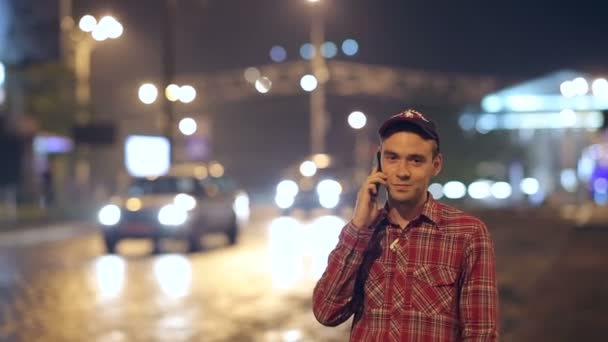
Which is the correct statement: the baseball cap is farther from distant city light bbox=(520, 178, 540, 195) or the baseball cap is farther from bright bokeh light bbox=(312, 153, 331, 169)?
distant city light bbox=(520, 178, 540, 195)

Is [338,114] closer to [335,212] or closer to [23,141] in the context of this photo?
[23,141]

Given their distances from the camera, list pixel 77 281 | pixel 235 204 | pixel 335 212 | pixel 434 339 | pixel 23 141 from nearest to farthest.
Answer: pixel 434 339 < pixel 77 281 < pixel 235 204 < pixel 335 212 < pixel 23 141

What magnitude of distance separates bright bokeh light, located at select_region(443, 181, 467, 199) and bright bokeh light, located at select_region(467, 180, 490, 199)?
0.40 m

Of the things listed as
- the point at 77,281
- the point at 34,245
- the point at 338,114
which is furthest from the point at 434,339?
the point at 338,114

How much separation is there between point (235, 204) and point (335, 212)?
9.60 metres

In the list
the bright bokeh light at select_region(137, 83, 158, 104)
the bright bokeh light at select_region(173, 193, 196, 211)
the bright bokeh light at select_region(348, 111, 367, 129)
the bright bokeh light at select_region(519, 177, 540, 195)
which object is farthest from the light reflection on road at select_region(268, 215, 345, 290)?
the bright bokeh light at select_region(348, 111, 367, 129)

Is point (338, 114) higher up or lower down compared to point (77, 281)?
higher up

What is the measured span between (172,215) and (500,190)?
30635mm

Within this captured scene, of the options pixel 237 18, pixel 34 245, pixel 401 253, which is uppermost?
pixel 237 18

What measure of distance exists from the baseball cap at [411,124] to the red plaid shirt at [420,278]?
10.6 inches

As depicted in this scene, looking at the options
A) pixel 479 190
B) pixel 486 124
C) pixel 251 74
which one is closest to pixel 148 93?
pixel 251 74

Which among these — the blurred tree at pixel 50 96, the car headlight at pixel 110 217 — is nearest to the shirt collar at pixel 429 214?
the car headlight at pixel 110 217

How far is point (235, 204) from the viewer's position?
24.4 m

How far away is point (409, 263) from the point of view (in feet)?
12.2
